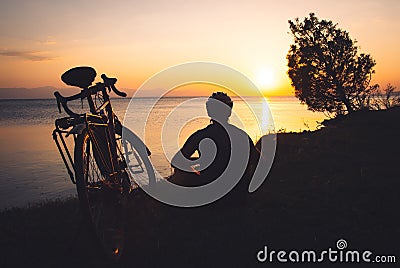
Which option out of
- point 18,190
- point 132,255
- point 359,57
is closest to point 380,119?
point 359,57

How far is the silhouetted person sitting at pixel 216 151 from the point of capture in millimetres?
5656

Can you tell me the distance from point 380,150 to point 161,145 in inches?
501

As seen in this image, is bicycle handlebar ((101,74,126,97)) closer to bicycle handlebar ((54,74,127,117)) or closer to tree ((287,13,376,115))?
bicycle handlebar ((54,74,127,117))

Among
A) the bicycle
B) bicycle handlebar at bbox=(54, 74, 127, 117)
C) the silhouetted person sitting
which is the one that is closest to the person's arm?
the silhouetted person sitting

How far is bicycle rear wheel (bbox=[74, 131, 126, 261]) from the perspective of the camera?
4102 millimetres

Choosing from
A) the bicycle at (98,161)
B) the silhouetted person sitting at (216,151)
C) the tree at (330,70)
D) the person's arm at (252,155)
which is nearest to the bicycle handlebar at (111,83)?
the bicycle at (98,161)

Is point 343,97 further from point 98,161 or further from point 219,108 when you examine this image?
point 98,161

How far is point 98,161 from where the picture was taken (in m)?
5.38

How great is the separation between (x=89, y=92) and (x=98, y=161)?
3.54ft

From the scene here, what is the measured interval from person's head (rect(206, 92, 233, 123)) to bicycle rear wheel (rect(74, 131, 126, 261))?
5.87 ft

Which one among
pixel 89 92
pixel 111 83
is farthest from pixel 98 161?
pixel 111 83

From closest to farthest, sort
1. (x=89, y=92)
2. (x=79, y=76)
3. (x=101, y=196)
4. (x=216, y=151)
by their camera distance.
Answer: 1. (x=101, y=196)
2. (x=79, y=76)
3. (x=89, y=92)
4. (x=216, y=151)

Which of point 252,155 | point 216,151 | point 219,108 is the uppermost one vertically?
point 219,108

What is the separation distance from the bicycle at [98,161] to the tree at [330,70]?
1844 centimetres
